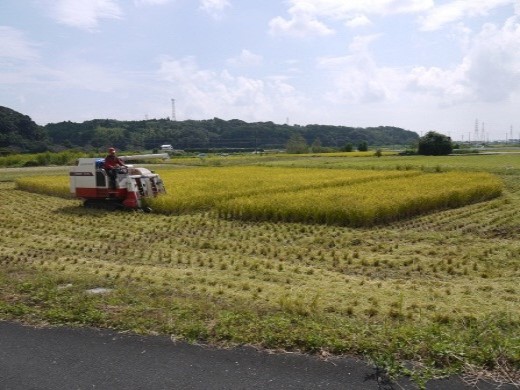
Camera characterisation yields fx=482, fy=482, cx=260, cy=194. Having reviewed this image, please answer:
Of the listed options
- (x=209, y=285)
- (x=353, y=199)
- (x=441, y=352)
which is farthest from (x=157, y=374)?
(x=353, y=199)

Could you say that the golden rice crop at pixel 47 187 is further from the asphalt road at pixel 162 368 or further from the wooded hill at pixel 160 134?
the wooded hill at pixel 160 134

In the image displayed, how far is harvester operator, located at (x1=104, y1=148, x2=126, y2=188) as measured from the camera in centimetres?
1580

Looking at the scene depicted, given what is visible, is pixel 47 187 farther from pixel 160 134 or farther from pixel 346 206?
pixel 160 134

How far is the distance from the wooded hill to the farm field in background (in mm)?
64935

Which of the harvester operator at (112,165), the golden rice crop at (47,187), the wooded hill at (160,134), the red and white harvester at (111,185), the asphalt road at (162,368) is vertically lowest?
the golden rice crop at (47,187)

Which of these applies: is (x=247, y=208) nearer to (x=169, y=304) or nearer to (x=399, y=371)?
(x=169, y=304)

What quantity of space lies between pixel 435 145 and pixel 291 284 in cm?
5737

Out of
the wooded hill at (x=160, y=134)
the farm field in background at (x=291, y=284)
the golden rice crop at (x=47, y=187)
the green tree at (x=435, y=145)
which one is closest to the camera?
the farm field in background at (x=291, y=284)

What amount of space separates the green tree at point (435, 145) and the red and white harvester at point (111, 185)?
49.8 meters

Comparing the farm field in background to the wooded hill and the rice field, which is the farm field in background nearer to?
the rice field

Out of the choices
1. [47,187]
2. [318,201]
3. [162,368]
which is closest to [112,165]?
[318,201]

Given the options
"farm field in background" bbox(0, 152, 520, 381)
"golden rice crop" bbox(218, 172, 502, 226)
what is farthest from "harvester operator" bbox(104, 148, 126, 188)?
"golden rice crop" bbox(218, 172, 502, 226)

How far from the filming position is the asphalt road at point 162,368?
3.73 m

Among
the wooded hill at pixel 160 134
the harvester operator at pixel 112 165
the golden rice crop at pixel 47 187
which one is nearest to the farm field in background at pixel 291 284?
the harvester operator at pixel 112 165
